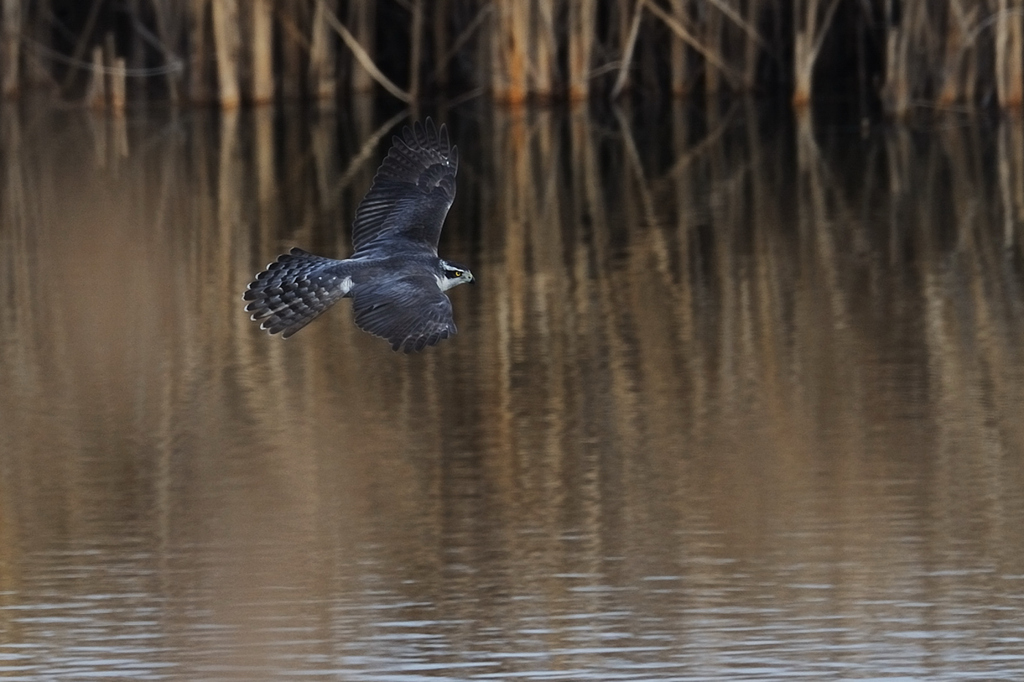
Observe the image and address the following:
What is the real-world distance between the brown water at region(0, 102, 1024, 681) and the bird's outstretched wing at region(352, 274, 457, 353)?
0.94 metres

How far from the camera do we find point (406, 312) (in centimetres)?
682

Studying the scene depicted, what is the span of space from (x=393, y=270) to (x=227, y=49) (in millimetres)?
10154

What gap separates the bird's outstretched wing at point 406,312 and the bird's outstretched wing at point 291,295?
10 centimetres

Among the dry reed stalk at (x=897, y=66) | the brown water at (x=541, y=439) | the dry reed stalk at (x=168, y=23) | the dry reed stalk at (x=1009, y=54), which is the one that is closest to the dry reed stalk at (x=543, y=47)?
the brown water at (x=541, y=439)

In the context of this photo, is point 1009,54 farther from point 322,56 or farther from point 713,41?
point 322,56

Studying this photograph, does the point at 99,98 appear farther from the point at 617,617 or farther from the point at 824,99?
the point at 617,617

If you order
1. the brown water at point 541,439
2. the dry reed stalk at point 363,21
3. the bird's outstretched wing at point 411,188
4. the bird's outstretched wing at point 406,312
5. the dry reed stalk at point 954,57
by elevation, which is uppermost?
the dry reed stalk at point 363,21

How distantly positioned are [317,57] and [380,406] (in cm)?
866

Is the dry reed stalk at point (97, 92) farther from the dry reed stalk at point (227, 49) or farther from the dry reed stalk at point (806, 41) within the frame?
the dry reed stalk at point (806, 41)

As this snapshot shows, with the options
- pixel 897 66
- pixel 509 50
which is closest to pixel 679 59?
pixel 509 50

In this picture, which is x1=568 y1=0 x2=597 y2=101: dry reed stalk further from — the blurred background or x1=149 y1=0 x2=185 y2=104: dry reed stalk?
x1=149 y1=0 x2=185 y2=104: dry reed stalk

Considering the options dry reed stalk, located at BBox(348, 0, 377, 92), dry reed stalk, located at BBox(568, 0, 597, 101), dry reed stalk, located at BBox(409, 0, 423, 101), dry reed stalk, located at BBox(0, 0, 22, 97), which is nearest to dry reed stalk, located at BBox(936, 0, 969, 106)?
dry reed stalk, located at BBox(568, 0, 597, 101)

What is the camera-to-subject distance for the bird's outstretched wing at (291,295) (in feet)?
23.1

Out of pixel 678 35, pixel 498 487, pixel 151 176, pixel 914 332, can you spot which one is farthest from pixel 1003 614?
pixel 678 35
